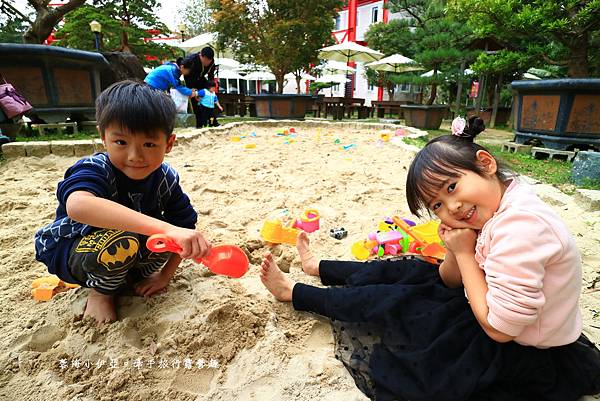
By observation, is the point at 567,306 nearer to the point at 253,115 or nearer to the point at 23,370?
the point at 23,370

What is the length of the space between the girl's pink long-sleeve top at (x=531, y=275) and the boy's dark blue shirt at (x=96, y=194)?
3.96ft

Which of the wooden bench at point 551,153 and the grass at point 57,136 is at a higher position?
the grass at point 57,136

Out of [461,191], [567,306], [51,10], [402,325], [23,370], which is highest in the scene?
[51,10]

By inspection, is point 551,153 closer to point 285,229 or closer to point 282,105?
point 285,229

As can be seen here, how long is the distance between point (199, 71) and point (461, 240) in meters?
6.23

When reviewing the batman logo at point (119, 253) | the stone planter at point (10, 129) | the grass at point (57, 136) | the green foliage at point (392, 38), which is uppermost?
the green foliage at point (392, 38)

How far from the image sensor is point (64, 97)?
5465 millimetres

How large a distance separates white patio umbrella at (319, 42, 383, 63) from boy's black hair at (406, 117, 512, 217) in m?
11.7

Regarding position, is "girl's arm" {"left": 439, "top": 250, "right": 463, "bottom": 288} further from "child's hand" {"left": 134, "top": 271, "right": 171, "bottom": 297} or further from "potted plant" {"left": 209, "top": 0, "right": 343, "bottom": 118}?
"potted plant" {"left": 209, "top": 0, "right": 343, "bottom": 118}

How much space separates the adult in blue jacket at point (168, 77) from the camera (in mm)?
5238

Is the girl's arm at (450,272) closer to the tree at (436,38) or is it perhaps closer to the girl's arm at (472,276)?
the girl's arm at (472,276)

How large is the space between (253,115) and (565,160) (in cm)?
839

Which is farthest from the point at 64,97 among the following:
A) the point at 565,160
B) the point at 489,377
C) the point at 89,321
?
the point at 565,160

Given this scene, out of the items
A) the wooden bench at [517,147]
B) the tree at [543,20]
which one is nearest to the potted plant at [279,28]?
the tree at [543,20]
